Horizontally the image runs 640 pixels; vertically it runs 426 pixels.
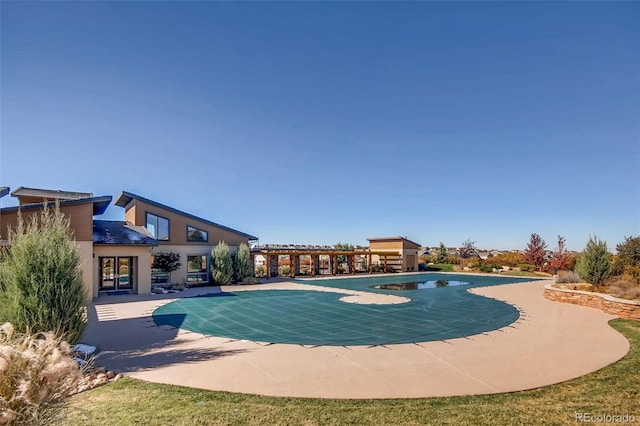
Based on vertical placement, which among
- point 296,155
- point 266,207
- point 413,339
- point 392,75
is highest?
point 392,75

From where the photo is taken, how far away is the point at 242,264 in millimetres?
22500

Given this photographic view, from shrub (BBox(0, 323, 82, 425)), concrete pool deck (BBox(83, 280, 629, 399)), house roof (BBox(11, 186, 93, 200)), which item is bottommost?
concrete pool deck (BBox(83, 280, 629, 399))

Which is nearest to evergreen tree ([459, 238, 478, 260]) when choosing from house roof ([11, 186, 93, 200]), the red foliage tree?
the red foliage tree

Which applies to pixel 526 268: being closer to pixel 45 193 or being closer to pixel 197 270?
pixel 197 270

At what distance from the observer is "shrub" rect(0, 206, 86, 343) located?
6.46 m

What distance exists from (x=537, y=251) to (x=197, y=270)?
32620 mm

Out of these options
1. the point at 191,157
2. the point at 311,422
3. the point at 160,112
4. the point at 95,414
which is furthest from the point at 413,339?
the point at 191,157

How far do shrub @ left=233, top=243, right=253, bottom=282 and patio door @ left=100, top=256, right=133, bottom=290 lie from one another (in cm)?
615

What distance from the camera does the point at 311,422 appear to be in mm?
4113

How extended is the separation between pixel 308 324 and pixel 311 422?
20.1 feet

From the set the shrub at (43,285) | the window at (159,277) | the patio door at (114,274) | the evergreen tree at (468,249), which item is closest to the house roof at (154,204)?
the patio door at (114,274)

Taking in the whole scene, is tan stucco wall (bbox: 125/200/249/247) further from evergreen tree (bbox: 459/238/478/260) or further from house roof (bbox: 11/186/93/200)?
evergreen tree (bbox: 459/238/478/260)

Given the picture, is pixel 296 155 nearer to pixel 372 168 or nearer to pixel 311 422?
pixel 372 168

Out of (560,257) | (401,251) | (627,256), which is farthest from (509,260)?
(627,256)
